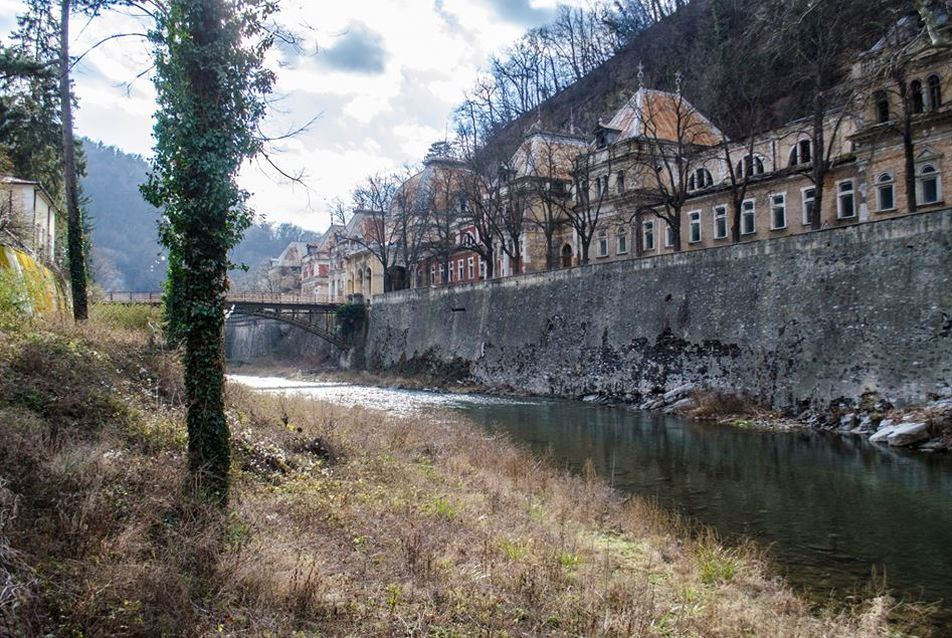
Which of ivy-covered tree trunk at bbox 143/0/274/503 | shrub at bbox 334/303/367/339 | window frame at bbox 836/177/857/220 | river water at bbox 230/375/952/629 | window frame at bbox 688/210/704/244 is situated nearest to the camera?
ivy-covered tree trunk at bbox 143/0/274/503

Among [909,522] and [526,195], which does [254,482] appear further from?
[526,195]

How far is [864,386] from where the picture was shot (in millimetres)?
20750

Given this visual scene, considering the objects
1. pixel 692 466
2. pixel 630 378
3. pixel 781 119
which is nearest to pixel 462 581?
pixel 692 466

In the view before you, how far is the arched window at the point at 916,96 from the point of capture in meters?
29.4

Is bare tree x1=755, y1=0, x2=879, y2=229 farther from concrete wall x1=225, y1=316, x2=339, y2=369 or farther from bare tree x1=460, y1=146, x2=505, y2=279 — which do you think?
concrete wall x1=225, y1=316, x2=339, y2=369

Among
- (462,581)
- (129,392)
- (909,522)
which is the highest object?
(129,392)

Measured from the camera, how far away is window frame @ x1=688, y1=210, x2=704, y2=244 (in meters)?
41.1

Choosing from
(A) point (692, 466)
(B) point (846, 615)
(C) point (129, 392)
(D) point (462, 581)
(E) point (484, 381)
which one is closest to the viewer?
(D) point (462, 581)

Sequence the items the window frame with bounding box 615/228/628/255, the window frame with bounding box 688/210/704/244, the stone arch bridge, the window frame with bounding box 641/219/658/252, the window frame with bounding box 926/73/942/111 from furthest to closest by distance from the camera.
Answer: the stone arch bridge
the window frame with bounding box 615/228/628/255
the window frame with bounding box 641/219/658/252
the window frame with bounding box 688/210/704/244
the window frame with bounding box 926/73/942/111

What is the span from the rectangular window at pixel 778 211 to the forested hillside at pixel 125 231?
11828 centimetres

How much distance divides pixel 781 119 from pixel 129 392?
154ft

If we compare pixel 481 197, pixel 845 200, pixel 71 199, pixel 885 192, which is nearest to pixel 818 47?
pixel 885 192

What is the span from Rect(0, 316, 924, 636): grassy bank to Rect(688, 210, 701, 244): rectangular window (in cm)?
3284

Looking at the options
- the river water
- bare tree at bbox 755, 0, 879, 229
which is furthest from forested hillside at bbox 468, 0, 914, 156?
the river water
